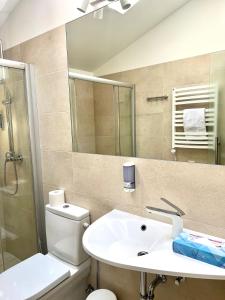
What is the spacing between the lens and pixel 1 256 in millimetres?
2113

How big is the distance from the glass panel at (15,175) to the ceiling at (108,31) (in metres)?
0.58

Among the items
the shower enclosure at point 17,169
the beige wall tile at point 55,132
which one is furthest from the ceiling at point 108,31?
the shower enclosure at point 17,169

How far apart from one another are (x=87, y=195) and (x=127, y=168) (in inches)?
18.8

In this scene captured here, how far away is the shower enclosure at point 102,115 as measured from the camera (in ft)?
4.64

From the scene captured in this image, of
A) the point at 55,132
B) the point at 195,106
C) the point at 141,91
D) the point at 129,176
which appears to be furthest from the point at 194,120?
the point at 55,132

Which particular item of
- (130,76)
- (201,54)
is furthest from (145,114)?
(201,54)

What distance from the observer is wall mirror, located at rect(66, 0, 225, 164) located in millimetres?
1107

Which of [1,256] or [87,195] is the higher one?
[87,195]

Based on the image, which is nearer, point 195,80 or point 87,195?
point 195,80

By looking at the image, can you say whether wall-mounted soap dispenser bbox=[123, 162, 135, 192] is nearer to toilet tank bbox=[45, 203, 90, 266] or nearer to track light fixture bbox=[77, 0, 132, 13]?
toilet tank bbox=[45, 203, 90, 266]

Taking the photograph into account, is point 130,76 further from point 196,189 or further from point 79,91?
point 196,189

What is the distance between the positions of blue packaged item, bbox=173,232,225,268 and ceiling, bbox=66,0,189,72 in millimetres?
1120

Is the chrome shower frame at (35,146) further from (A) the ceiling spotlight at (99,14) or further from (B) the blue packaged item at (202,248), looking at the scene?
(B) the blue packaged item at (202,248)

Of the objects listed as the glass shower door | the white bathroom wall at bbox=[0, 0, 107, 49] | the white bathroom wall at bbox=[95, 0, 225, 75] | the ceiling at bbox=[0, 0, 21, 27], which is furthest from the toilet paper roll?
the ceiling at bbox=[0, 0, 21, 27]
